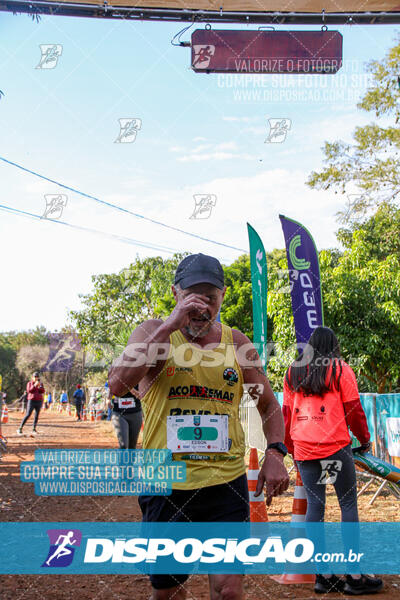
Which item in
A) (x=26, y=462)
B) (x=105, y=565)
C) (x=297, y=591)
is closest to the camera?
(x=297, y=591)

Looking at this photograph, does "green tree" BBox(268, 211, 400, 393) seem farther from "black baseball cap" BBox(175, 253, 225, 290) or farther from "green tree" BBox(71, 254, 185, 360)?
"green tree" BBox(71, 254, 185, 360)

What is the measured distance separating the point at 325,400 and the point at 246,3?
6.21 m

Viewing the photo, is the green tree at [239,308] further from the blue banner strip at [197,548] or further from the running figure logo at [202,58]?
the blue banner strip at [197,548]

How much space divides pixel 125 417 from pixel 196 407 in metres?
5.48

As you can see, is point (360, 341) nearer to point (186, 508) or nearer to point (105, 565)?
point (105, 565)

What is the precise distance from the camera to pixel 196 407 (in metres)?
2.71

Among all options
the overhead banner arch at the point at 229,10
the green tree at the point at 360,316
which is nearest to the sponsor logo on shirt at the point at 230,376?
the overhead banner arch at the point at 229,10

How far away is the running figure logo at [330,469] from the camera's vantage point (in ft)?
13.8

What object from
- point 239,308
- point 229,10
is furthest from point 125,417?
point 239,308

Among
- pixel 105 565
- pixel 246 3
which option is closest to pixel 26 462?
pixel 105 565

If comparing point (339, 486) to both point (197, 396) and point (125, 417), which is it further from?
point (125, 417)

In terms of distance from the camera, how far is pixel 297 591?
4.23 metres

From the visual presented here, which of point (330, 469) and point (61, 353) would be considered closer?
point (330, 469)

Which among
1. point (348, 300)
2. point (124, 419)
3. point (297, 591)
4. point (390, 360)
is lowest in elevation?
point (297, 591)
